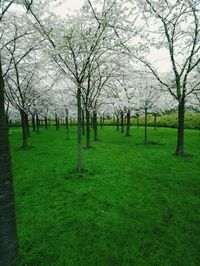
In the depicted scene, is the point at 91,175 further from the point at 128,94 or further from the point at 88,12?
the point at 128,94

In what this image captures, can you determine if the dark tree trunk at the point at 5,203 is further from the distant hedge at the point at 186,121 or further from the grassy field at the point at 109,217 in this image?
the distant hedge at the point at 186,121

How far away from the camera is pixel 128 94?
→ 20.4 m

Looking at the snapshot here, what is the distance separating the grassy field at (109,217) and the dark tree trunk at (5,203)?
1087 millimetres

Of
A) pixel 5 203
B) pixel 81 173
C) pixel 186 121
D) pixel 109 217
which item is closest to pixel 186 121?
pixel 186 121

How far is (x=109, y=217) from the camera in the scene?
13.4 feet

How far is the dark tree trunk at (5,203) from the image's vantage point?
6.04 ft

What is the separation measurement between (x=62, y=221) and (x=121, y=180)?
303 cm

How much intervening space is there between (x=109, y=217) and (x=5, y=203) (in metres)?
2.82

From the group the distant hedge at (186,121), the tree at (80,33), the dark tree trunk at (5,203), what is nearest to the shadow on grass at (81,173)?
the tree at (80,33)

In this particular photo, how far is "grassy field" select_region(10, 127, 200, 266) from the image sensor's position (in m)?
2.96

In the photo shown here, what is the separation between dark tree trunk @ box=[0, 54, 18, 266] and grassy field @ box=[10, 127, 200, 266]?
Answer: 1.09 m

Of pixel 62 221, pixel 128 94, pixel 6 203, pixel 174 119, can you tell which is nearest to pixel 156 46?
pixel 62 221

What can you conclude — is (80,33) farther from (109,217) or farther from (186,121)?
(186,121)

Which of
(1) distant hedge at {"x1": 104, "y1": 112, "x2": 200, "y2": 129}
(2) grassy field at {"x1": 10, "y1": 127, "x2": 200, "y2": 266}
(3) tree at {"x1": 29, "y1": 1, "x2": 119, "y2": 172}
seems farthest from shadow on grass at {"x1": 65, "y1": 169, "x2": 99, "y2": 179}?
(1) distant hedge at {"x1": 104, "y1": 112, "x2": 200, "y2": 129}
